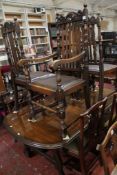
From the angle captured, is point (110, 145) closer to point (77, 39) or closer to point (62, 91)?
point (62, 91)

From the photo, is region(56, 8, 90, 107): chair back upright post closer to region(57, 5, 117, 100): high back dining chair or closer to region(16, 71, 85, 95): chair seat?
region(57, 5, 117, 100): high back dining chair

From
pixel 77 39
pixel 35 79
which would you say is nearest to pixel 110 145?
pixel 35 79

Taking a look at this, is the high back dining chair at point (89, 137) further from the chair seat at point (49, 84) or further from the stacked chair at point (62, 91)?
the chair seat at point (49, 84)

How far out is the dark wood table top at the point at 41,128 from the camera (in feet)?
4.73

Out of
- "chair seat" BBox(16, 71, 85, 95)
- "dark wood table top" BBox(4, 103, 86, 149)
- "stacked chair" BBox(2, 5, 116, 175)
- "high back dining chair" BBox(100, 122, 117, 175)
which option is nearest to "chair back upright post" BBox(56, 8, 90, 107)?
"stacked chair" BBox(2, 5, 116, 175)

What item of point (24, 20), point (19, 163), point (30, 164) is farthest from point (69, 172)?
point (24, 20)

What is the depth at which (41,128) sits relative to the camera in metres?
1.67

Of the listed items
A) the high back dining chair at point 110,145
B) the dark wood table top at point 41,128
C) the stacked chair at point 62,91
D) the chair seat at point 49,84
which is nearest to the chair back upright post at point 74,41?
the stacked chair at point 62,91

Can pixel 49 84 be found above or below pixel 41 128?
above

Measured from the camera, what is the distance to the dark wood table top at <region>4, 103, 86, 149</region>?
1.44 m

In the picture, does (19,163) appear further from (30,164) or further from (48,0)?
(48,0)

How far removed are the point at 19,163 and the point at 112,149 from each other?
1315 millimetres

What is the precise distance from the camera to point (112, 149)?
0.95m

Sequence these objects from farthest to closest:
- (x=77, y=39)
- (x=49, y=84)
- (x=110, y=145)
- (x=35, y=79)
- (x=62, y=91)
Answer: (x=77, y=39) → (x=35, y=79) → (x=49, y=84) → (x=62, y=91) → (x=110, y=145)
